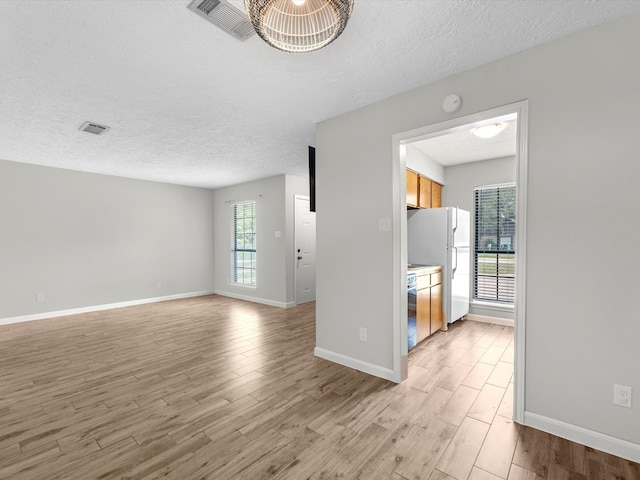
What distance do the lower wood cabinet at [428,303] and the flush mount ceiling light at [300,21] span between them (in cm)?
265

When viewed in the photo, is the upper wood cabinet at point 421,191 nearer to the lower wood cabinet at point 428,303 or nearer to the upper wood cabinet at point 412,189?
the upper wood cabinet at point 412,189

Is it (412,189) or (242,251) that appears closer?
(412,189)

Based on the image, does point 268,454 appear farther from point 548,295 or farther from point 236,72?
point 236,72

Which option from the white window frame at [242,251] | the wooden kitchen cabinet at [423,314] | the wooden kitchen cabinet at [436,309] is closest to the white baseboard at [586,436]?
the wooden kitchen cabinet at [423,314]

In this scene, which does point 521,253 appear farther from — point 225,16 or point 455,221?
point 225,16

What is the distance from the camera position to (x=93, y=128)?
3.30m

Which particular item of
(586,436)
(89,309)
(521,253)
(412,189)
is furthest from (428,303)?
(89,309)

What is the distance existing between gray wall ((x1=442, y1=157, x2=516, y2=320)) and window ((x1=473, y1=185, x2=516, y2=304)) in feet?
0.38

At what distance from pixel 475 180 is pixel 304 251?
336 cm

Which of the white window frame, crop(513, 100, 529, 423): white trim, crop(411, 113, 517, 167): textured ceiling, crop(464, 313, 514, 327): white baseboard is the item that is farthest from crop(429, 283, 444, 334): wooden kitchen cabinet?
the white window frame

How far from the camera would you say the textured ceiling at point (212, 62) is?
1654 mm

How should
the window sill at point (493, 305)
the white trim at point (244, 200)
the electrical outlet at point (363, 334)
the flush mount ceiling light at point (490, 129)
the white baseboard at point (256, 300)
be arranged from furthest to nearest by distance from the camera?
the white trim at point (244, 200) < the white baseboard at point (256, 300) < the window sill at point (493, 305) < the flush mount ceiling light at point (490, 129) < the electrical outlet at point (363, 334)

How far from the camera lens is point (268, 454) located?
1.78 meters

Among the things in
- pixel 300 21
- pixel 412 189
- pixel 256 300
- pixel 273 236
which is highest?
pixel 300 21
